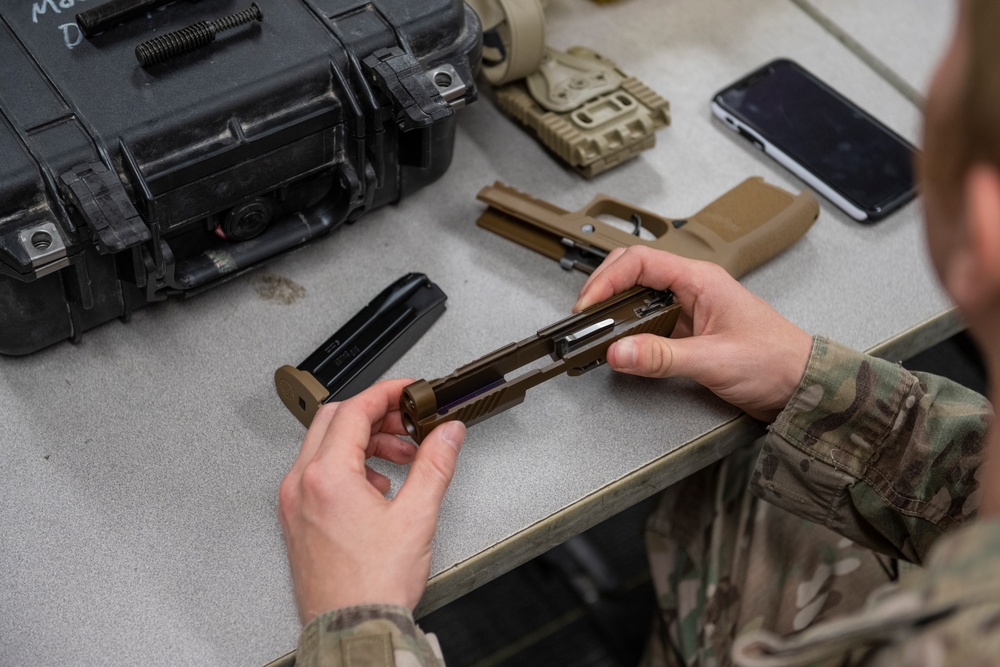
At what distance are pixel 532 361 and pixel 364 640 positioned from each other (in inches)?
13.3

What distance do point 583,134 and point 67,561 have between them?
72cm

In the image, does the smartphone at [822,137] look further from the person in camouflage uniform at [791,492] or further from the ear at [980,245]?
the ear at [980,245]

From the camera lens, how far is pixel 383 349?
3.50 ft

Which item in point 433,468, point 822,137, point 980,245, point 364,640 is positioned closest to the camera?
point 980,245

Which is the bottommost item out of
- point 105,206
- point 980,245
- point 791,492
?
point 791,492

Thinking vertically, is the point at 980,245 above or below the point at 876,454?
above

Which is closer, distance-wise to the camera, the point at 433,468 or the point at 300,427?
the point at 433,468

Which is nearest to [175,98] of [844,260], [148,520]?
[148,520]

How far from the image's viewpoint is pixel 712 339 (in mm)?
1017

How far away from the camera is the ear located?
577 millimetres

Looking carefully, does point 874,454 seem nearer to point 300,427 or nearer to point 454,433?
point 454,433

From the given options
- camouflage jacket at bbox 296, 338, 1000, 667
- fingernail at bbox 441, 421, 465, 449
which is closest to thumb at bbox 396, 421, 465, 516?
fingernail at bbox 441, 421, 465, 449

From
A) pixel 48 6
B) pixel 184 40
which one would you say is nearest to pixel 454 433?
pixel 184 40

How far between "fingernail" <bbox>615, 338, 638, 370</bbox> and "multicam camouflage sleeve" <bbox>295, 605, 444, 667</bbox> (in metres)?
0.31
